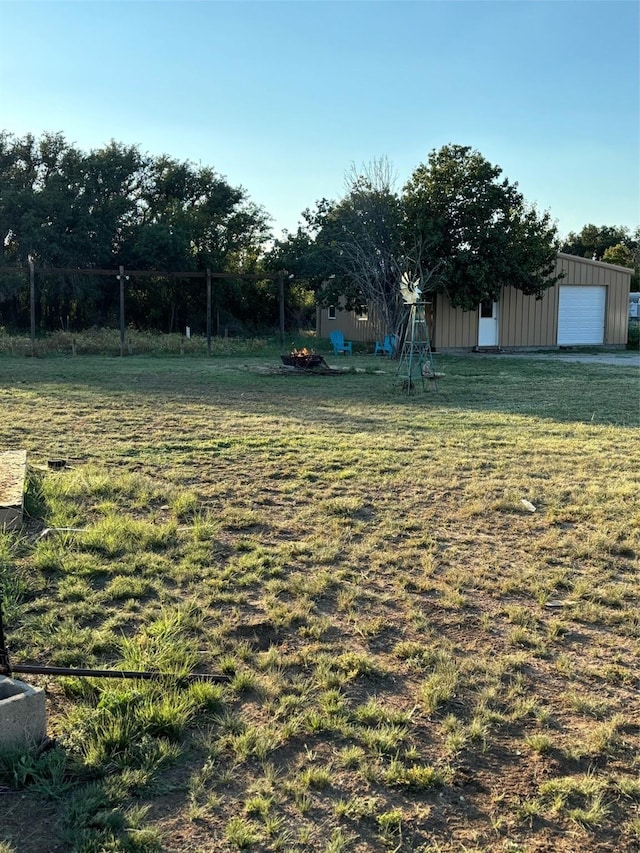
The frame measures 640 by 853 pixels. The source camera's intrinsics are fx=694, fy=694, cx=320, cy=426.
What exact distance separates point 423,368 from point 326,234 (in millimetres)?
10335

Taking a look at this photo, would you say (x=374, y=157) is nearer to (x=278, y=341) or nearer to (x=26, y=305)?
(x=278, y=341)

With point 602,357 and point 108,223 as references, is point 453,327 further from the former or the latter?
point 108,223

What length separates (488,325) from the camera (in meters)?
21.1

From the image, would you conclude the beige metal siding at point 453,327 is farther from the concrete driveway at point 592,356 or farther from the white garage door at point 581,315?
the white garage door at point 581,315

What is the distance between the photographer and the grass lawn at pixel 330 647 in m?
1.77

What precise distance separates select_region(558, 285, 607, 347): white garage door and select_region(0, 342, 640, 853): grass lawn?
17574 mm

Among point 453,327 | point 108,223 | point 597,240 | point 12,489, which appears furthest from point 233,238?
point 597,240

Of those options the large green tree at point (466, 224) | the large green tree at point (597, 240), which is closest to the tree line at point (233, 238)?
the large green tree at point (466, 224)

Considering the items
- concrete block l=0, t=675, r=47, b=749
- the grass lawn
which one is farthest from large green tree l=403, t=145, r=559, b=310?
concrete block l=0, t=675, r=47, b=749

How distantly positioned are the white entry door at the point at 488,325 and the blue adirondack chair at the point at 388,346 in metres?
3.38

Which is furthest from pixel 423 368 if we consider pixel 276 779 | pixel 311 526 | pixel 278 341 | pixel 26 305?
pixel 26 305

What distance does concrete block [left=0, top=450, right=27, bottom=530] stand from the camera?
3.80 m

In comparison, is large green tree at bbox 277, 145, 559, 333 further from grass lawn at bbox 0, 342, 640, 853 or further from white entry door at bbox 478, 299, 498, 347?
grass lawn at bbox 0, 342, 640, 853

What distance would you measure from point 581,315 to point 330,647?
72.5 ft
